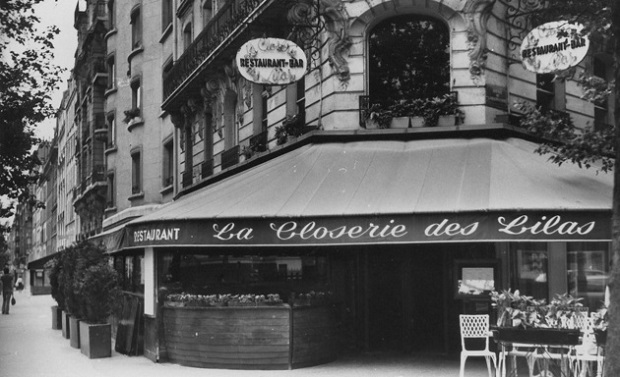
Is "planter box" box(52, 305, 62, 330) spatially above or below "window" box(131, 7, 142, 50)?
below

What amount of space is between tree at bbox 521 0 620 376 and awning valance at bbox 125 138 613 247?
1.68 ft

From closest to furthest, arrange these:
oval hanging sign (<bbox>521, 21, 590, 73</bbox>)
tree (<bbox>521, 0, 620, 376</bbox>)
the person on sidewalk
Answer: tree (<bbox>521, 0, 620, 376</bbox>) < oval hanging sign (<bbox>521, 21, 590, 73</bbox>) < the person on sidewalk

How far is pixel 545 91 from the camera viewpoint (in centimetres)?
1600

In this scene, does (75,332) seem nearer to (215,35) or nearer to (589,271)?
(215,35)

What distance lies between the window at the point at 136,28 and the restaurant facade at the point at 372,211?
55.8 ft

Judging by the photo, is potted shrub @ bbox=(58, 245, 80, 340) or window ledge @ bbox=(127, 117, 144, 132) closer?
potted shrub @ bbox=(58, 245, 80, 340)

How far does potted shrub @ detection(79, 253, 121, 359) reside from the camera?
15508 millimetres

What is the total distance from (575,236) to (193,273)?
293 inches

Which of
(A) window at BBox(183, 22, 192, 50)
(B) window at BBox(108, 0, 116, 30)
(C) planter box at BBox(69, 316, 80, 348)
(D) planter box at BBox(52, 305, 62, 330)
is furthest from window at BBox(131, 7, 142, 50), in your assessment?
(C) planter box at BBox(69, 316, 80, 348)

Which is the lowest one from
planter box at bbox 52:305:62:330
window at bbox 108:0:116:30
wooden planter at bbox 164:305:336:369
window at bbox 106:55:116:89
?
planter box at bbox 52:305:62:330

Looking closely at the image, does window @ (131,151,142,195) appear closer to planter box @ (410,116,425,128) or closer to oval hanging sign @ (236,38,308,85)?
oval hanging sign @ (236,38,308,85)

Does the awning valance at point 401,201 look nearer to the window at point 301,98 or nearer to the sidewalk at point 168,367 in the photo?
the sidewalk at point 168,367

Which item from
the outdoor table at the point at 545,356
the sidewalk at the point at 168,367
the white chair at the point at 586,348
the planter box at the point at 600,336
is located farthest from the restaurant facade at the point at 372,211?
the planter box at the point at 600,336

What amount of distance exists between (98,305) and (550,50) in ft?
30.3
